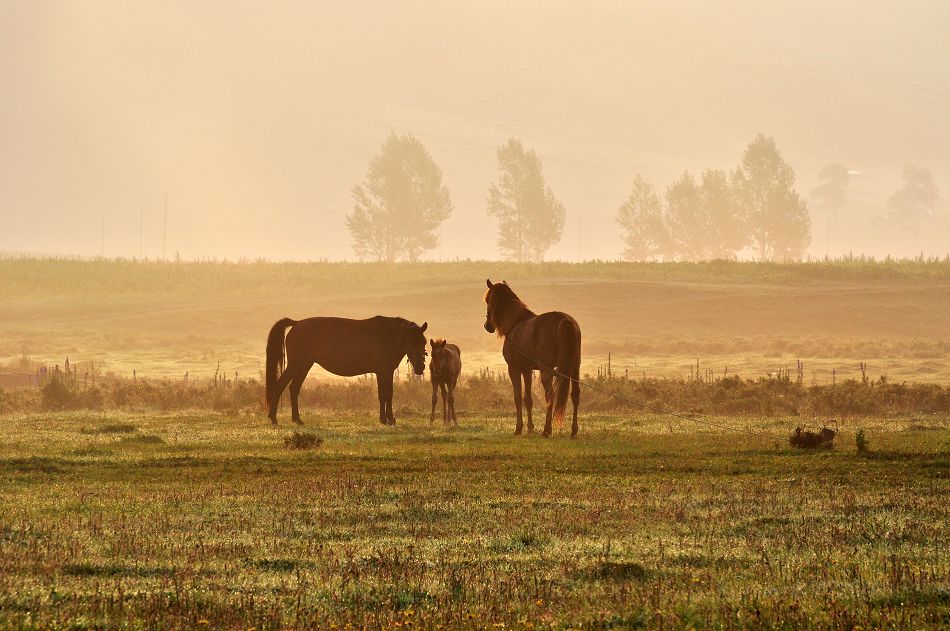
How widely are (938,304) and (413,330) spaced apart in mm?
53510

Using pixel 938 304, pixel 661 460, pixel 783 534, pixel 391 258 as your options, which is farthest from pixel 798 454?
pixel 391 258

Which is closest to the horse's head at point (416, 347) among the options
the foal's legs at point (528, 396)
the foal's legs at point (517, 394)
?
the foal's legs at point (517, 394)

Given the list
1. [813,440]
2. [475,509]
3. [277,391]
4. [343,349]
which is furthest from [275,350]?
[475,509]

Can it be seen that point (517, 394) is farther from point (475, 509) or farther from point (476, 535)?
point (476, 535)

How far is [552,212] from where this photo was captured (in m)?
146

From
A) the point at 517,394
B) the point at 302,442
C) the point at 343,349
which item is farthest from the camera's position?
the point at 343,349

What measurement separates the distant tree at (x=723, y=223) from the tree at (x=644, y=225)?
17.2 feet

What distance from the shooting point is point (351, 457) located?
75.6ft

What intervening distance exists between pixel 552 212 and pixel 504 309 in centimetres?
11709

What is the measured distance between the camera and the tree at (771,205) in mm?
147625

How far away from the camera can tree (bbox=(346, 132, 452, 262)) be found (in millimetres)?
142250

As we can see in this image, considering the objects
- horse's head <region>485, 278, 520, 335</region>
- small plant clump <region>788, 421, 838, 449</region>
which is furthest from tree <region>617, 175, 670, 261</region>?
small plant clump <region>788, 421, 838, 449</region>

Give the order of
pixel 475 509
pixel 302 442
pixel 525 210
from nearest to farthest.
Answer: pixel 475 509
pixel 302 442
pixel 525 210

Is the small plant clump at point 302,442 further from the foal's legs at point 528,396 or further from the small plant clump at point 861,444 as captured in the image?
the small plant clump at point 861,444
